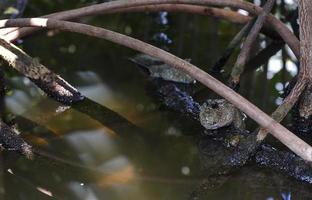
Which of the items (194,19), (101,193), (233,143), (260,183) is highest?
(194,19)

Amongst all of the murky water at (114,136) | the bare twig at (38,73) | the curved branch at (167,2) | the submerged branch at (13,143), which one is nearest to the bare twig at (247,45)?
the curved branch at (167,2)

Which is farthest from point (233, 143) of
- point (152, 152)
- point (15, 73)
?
point (15, 73)

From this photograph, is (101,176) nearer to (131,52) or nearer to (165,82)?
(165,82)

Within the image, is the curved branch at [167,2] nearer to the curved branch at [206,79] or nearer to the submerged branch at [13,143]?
the curved branch at [206,79]

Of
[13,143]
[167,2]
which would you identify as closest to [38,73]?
[13,143]

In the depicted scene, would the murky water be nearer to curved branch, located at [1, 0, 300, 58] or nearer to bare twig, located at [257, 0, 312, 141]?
bare twig, located at [257, 0, 312, 141]

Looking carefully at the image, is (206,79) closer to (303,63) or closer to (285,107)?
(285,107)
